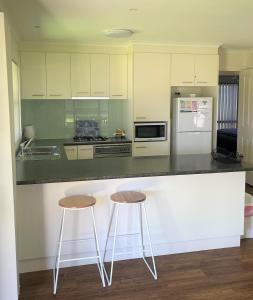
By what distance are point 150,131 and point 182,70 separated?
108 cm

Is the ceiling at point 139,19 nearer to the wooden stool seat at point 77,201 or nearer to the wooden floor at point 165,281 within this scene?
the wooden stool seat at point 77,201

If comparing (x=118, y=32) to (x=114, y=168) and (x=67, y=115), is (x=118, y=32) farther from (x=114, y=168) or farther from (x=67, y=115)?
(x=67, y=115)

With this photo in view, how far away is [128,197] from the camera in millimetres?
2961

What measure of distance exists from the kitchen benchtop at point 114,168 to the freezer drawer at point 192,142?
1.68m

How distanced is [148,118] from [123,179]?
230cm

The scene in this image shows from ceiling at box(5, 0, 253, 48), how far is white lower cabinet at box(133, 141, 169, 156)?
5.15ft

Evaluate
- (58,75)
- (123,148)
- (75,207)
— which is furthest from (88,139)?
(75,207)

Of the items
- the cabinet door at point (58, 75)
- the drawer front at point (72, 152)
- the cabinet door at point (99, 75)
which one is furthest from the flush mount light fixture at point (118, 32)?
the drawer front at point (72, 152)

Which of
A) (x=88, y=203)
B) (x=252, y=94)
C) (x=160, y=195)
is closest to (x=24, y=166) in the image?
(x=88, y=203)

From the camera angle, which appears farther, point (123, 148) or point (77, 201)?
point (123, 148)

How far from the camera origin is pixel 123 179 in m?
3.21

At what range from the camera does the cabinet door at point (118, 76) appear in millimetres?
5445

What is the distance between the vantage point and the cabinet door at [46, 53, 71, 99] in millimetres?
5238

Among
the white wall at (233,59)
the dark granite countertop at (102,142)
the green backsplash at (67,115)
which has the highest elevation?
the white wall at (233,59)
